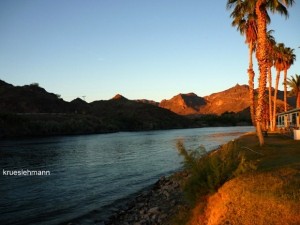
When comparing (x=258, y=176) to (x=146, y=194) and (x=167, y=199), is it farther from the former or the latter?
(x=146, y=194)

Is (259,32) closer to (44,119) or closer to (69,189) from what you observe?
(69,189)

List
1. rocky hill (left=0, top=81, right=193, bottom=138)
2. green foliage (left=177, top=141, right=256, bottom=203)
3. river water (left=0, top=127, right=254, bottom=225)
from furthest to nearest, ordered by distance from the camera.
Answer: rocky hill (left=0, top=81, right=193, bottom=138)
river water (left=0, top=127, right=254, bottom=225)
green foliage (left=177, top=141, right=256, bottom=203)

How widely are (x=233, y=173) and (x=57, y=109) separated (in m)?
181

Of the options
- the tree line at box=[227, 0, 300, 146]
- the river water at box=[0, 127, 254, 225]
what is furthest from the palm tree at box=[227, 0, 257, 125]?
the river water at box=[0, 127, 254, 225]

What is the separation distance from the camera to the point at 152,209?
1484cm

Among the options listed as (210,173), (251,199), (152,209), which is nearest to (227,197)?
(251,199)

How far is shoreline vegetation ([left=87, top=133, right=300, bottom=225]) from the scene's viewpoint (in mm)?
8953

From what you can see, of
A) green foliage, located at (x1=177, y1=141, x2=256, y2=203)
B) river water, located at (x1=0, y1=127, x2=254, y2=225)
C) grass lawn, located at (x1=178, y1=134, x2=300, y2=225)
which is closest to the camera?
grass lawn, located at (x1=178, y1=134, x2=300, y2=225)

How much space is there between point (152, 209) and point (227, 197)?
17.0 feet

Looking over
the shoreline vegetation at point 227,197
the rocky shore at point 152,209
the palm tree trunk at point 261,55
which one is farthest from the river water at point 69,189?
the palm tree trunk at point 261,55

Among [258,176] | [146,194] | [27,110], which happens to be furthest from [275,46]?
[27,110]

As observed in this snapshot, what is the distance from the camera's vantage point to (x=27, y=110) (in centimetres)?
16612

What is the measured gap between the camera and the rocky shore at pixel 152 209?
1358 centimetres

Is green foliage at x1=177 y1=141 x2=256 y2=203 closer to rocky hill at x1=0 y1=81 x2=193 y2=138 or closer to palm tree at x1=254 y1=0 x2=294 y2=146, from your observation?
Answer: palm tree at x1=254 y1=0 x2=294 y2=146
